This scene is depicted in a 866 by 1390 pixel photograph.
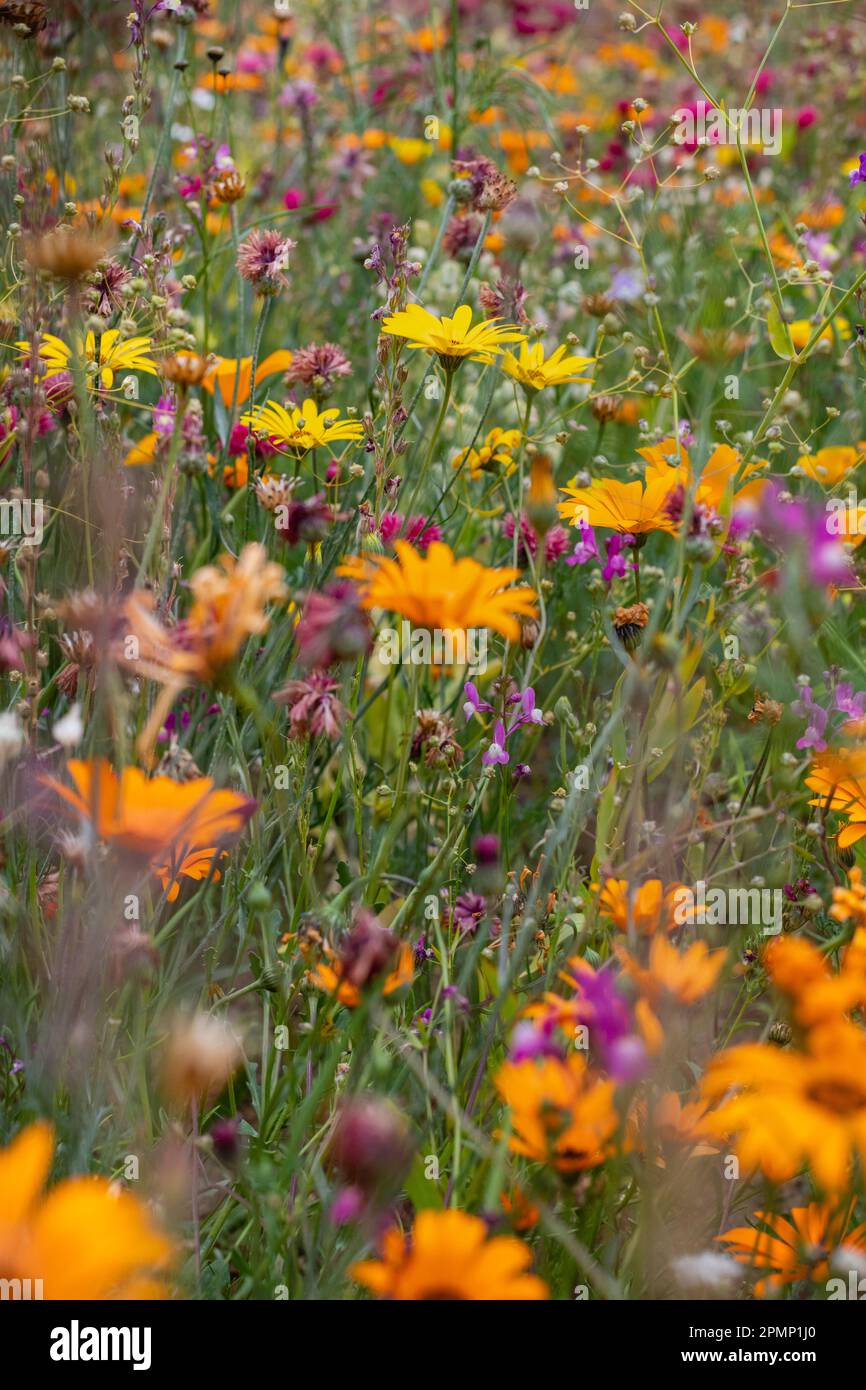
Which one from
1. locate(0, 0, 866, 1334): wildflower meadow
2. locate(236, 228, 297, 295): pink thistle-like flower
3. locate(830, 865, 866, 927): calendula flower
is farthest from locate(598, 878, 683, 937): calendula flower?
locate(236, 228, 297, 295): pink thistle-like flower

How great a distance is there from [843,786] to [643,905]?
0.83 feet

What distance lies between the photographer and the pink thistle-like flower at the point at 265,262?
126cm

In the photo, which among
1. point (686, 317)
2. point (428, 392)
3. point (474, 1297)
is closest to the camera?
point (474, 1297)

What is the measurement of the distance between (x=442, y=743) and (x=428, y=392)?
0.47 m

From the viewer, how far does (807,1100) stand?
0.63 m

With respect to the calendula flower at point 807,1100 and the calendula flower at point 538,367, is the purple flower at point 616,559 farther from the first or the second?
the calendula flower at point 807,1100

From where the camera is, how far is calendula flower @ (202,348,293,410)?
1424mm

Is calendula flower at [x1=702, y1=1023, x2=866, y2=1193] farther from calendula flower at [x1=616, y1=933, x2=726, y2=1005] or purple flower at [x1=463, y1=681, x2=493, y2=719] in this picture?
purple flower at [x1=463, y1=681, x2=493, y2=719]

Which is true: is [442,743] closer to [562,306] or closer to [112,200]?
[112,200]

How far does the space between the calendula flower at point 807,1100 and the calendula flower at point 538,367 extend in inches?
28.4

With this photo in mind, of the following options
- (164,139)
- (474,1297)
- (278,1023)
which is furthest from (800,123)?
(474,1297)

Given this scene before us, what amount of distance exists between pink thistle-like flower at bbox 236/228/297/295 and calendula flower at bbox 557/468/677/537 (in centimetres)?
39
